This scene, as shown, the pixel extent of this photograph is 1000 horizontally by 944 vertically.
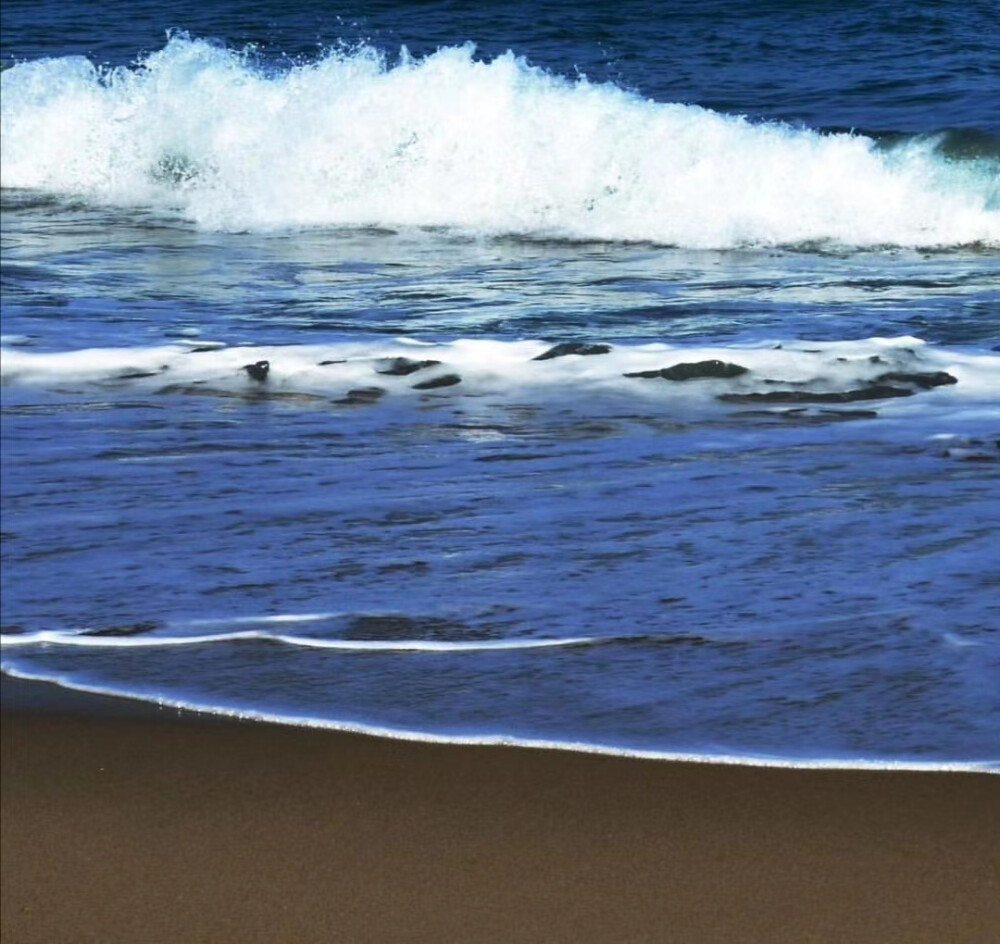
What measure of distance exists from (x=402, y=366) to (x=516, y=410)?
756 mm

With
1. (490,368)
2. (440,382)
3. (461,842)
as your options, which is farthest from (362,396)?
(461,842)

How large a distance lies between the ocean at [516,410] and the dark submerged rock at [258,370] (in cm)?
1

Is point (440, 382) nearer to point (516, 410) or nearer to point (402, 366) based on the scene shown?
point (402, 366)

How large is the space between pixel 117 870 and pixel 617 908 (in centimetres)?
67

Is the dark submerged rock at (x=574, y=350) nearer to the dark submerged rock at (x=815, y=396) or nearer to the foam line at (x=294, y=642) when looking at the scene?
the dark submerged rock at (x=815, y=396)

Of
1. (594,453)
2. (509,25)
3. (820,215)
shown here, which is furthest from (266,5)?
(594,453)

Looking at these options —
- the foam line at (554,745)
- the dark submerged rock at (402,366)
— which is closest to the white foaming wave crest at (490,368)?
the dark submerged rock at (402,366)

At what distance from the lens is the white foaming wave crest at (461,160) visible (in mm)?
10789

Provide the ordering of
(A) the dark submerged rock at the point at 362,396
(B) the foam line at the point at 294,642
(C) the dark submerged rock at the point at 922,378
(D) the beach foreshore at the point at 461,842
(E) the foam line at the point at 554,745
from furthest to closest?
(C) the dark submerged rock at the point at 922,378, (A) the dark submerged rock at the point at 362,396, (B) the foam line at the point at 294,642, (E) the foam line at the point at 554,745, (D) the beach foreshore at the point at 461,842

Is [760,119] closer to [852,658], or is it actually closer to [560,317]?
[560,317]

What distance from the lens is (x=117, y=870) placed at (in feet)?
7.70

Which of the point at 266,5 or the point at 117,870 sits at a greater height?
the point at 266,5

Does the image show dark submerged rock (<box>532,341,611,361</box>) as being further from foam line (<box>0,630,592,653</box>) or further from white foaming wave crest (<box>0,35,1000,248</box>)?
white foaming wave crest (<box>0,35,1000,248</box>)

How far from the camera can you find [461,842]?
2.46 meters
